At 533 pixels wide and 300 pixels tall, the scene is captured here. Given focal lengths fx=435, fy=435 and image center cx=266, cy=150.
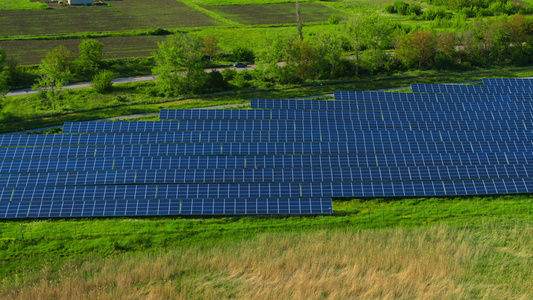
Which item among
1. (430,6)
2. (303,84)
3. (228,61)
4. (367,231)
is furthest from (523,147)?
(430,6)

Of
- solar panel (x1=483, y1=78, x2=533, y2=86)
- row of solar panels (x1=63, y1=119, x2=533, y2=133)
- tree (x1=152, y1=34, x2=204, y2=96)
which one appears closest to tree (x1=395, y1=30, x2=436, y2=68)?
solar panel (x1=483, y1=78, x2=533, y2=86)

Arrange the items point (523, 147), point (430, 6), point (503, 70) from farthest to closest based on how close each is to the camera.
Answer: point (430, 6) < point (503, 70) < point (523, 147)

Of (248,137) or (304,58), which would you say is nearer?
(248,137)

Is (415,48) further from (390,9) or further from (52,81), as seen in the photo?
(52,81)

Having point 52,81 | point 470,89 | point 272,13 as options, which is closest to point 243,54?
point 52,81

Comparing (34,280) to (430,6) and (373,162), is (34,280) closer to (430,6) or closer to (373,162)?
(373,162)

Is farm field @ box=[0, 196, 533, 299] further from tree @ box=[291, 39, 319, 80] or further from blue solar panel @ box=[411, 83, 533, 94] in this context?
tree @ box=[291, 39, 319, 80]
